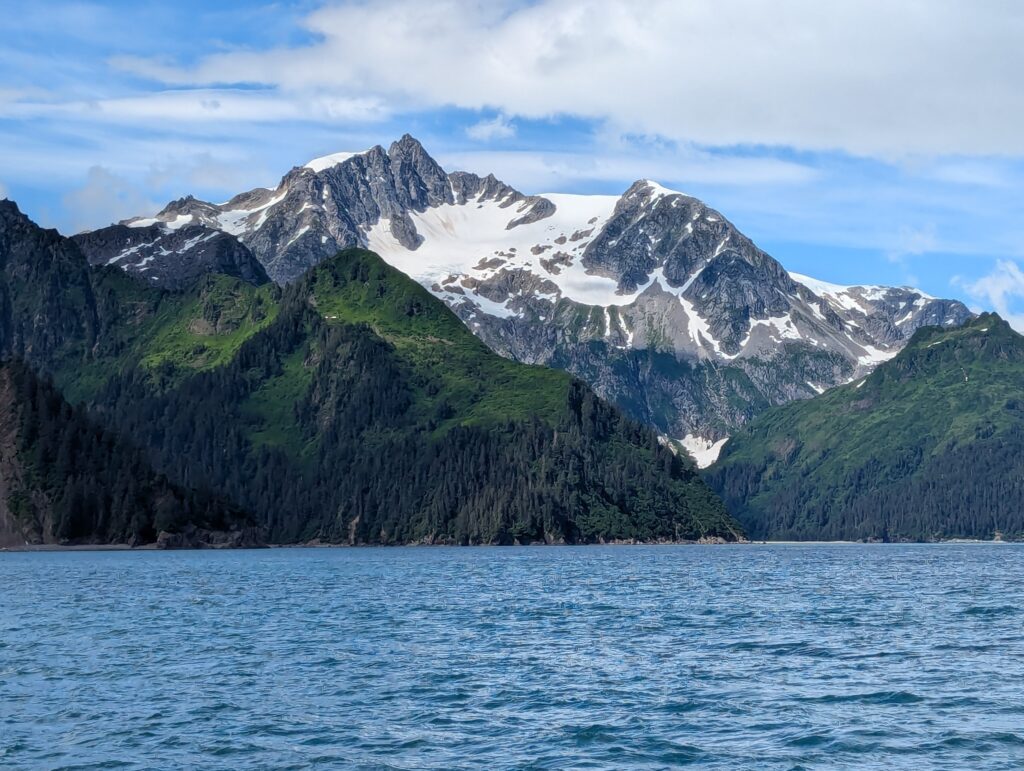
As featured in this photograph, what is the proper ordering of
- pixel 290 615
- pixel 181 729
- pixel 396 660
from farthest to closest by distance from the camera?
pixel 290 615
pixel 396 660
pixel 181 729

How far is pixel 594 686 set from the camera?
7512cm

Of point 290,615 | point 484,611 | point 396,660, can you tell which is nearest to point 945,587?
point 484,611

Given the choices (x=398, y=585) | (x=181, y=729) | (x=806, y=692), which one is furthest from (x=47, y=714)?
(x=398, y=585)

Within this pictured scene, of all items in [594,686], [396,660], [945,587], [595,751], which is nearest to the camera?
[595,751]

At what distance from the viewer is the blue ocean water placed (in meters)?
58.0

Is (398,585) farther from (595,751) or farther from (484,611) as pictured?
(595,751)

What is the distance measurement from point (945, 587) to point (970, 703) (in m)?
99.9

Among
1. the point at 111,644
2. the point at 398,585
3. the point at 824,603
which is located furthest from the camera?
the point at 398,585

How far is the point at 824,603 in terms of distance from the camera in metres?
132

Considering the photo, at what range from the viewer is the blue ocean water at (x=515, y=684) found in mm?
57969

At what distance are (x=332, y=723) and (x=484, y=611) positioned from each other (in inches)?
2439

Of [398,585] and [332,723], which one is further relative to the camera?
[398,585]

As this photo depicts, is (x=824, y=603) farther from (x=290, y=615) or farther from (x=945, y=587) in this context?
(x=290, y=615)

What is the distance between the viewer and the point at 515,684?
3002 inches
